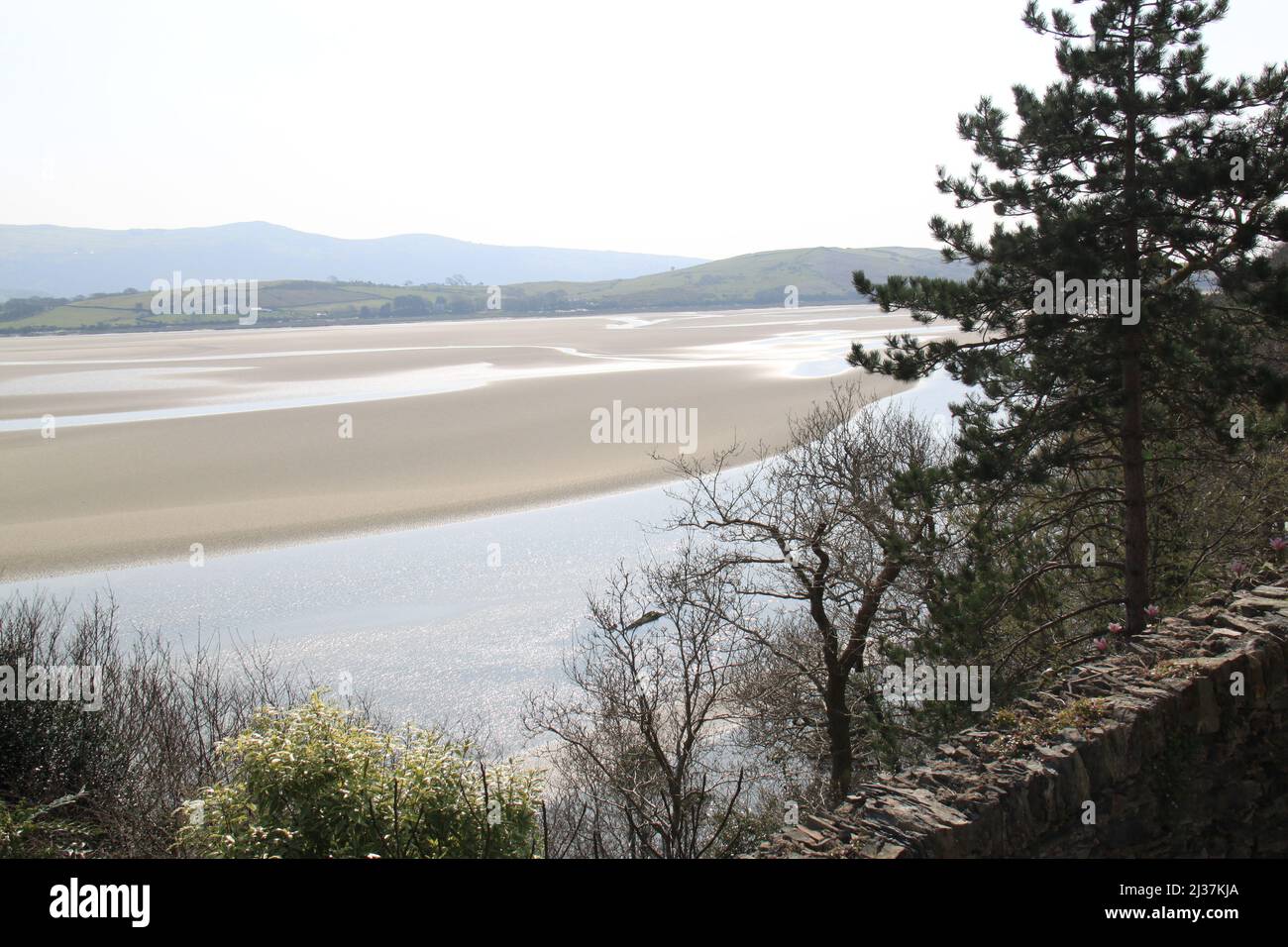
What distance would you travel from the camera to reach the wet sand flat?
87.5ft

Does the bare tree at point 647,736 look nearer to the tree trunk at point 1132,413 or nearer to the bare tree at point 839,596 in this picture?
the bare tree at point 839,596

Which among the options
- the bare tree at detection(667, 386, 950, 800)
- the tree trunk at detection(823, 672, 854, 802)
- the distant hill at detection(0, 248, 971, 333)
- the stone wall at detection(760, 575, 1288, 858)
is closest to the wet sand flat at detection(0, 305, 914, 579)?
the bare tree at detection(667, 386, 950, 800)

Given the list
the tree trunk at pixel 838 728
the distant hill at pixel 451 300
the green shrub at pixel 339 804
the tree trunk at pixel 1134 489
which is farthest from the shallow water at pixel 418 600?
the distant hill at pixel 451 300

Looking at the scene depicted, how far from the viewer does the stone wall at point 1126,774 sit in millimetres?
5875

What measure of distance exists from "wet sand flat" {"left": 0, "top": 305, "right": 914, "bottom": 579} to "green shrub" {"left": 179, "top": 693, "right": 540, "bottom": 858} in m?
18.5

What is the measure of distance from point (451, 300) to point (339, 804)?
508 ft

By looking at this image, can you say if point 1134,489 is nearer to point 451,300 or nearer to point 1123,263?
point 1123,263

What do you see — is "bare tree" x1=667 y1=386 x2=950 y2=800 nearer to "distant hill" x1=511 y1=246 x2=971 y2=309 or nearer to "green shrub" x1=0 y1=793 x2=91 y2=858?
"green shrub" x1=0 y1=793 x2=91 y2=858

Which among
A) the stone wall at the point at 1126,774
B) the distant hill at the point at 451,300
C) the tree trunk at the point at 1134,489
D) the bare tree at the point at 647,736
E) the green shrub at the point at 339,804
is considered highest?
the distant hill at the point at 451,300

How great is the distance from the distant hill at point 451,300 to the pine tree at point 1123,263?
356ft

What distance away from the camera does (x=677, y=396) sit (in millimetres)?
43562

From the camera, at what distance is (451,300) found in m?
156
